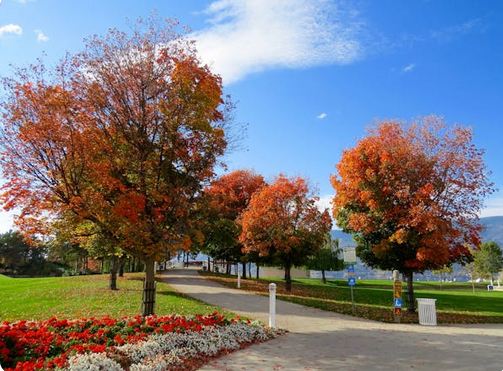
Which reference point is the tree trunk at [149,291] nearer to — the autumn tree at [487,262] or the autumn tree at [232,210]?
the autumn tree at [232,210]

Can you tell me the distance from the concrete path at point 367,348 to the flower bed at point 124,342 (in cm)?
62

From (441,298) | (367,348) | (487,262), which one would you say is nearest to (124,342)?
(367,348)

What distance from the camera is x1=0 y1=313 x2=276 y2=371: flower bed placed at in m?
7.04

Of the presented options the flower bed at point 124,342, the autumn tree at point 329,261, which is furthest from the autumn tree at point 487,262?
the flower bed at point 124,342

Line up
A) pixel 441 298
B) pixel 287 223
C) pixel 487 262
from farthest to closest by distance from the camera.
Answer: pixel 487 262 < pixel 441 298 < pixel 287 223

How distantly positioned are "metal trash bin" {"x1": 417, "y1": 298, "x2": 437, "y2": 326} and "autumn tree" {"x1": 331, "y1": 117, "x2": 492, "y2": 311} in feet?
7.25

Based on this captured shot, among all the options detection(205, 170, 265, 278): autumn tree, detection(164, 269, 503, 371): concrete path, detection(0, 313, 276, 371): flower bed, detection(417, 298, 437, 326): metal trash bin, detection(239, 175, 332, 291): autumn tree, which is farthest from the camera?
detection(205, 170, 265, 278): autumn tree

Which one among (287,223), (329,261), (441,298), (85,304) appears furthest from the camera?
(329,261)

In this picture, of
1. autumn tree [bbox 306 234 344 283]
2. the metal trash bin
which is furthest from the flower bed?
autumn tree [bbox 306 234 344 283]

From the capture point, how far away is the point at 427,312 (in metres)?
14.5

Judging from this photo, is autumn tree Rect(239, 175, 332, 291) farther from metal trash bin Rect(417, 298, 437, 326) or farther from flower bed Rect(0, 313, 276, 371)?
flower bed Rect(0, 313, 276, 371)

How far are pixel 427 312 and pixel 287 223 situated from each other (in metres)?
11.4

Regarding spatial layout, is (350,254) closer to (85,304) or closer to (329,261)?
(85,304)

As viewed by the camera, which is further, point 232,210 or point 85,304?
point 232,210
